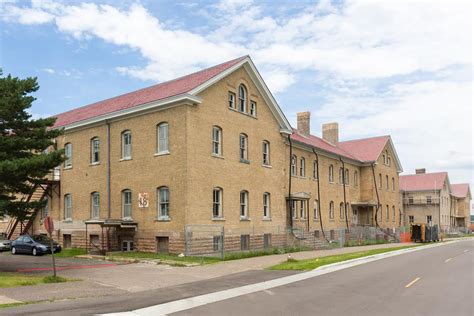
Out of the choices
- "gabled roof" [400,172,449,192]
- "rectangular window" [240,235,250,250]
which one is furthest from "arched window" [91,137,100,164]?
"gabled roof" [400,172,449,192]

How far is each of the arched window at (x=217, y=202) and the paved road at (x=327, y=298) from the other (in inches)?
403

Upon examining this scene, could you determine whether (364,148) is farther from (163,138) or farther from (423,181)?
(423,181)

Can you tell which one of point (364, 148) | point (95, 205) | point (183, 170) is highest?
point (364, 148)

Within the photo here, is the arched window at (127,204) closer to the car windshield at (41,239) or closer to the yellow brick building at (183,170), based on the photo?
the yellow brick building at (183,170)

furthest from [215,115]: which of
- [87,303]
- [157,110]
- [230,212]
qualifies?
[87,303]

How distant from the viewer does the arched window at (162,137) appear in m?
27.9

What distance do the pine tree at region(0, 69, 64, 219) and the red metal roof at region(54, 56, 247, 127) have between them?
801 cm

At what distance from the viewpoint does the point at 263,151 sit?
1326 inches

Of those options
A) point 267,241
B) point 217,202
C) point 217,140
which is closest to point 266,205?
point 267,241

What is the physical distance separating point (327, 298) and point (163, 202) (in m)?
16.3

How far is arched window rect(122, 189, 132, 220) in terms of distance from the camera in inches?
1161

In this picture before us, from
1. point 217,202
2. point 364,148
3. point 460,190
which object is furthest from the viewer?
point 460,190

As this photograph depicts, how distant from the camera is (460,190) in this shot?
105188 mm

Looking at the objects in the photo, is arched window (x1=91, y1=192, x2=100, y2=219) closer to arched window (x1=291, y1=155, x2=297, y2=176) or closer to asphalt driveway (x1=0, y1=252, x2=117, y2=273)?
asphalt driveway (x1=0, y1=252, x2=117, y2=273)
